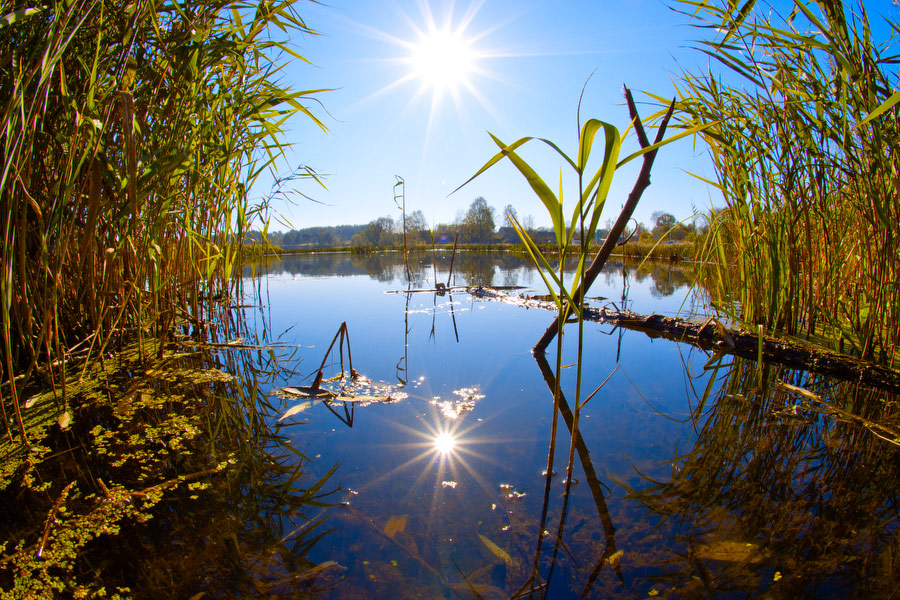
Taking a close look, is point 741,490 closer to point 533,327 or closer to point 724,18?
point 724,18

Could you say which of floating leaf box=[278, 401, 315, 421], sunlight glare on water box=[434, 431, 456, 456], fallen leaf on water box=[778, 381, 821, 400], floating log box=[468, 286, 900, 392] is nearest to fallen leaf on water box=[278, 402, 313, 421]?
floating leaf box=[278, 401, 315, 421]

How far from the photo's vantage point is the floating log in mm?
1574

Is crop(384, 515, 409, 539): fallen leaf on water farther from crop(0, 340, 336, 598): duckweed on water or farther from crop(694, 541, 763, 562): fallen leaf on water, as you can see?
crop(694, 541, 763, 562): fallen leaf on water

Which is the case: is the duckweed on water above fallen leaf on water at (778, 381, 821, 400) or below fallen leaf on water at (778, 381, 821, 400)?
below

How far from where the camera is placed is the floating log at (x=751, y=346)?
1574mm

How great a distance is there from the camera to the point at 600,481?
0.96 meters

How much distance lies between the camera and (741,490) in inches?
35.9

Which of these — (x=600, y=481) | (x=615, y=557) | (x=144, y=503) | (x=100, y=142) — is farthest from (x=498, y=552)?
(x=100, y=142)

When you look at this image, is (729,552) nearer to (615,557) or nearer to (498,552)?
(615,557)

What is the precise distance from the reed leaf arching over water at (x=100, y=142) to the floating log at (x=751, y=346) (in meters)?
2.26

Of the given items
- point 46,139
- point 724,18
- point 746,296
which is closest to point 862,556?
point 724,18

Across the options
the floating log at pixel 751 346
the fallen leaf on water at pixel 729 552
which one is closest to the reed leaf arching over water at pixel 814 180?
the floating log at pixel 751 346

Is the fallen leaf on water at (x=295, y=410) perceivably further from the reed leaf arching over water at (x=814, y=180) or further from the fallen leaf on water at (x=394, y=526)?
the reed leaf arching over water at (x=814, y=180)

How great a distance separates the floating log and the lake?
0.07 metres
